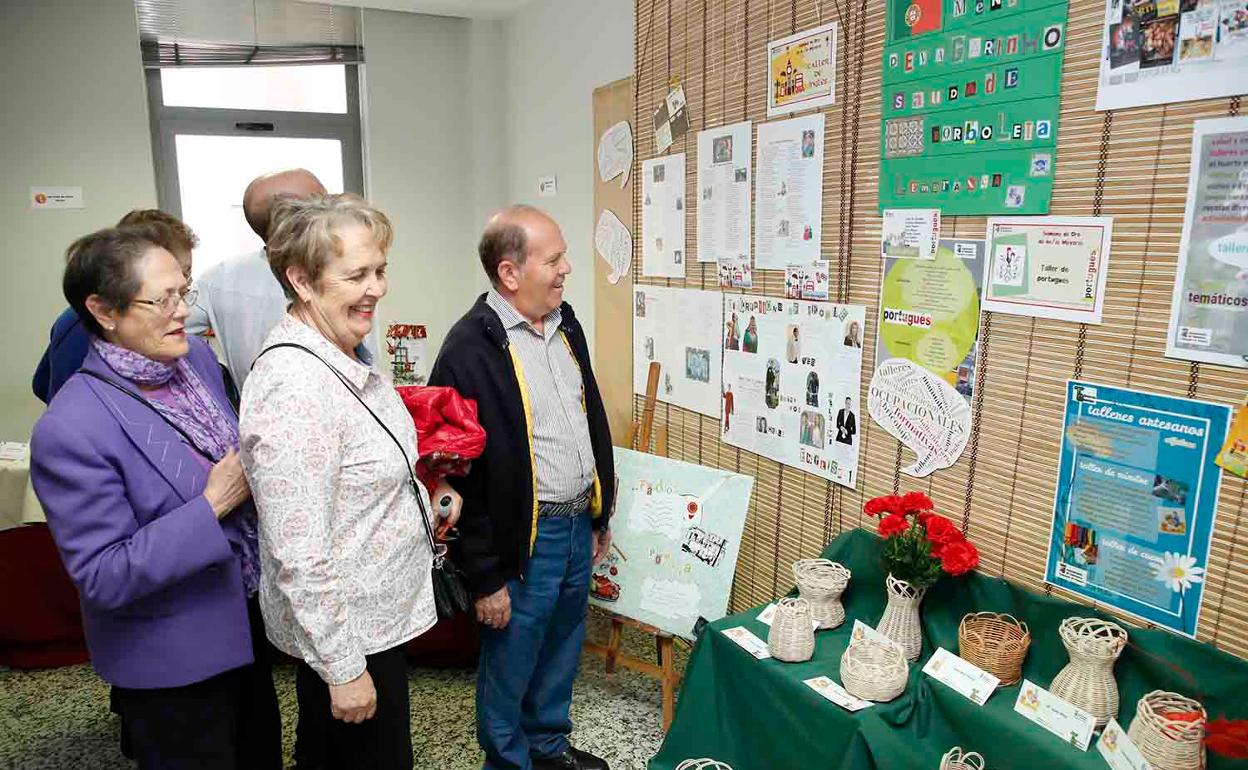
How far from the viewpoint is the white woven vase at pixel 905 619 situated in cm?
170

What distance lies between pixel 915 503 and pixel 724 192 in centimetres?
119

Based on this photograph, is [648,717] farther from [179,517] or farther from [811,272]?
[179,517]

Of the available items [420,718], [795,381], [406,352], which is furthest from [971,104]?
[406,352]

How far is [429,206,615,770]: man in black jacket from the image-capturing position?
1926mm

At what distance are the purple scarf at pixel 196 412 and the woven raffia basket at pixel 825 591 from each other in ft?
4.08

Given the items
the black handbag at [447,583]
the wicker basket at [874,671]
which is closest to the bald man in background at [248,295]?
the black handbag at [447,583]

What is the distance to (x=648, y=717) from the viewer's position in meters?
2.57

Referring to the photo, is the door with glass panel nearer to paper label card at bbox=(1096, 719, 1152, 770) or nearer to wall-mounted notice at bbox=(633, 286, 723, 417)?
wall-mounted notice at bbox=(633, 286, 723, 417)

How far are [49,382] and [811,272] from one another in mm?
2209

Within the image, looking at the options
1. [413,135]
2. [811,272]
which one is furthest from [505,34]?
[811,272]

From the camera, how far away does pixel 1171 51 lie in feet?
4.36

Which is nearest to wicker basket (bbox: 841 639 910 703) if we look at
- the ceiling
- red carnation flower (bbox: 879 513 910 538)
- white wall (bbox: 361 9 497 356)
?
red carnation flower (bbox: 879 513 910 538)

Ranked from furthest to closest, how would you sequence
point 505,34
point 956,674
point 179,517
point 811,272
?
point 505,34 < point 811,272 < point 956,674 < point 179,517

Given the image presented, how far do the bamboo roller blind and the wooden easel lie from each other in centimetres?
35
